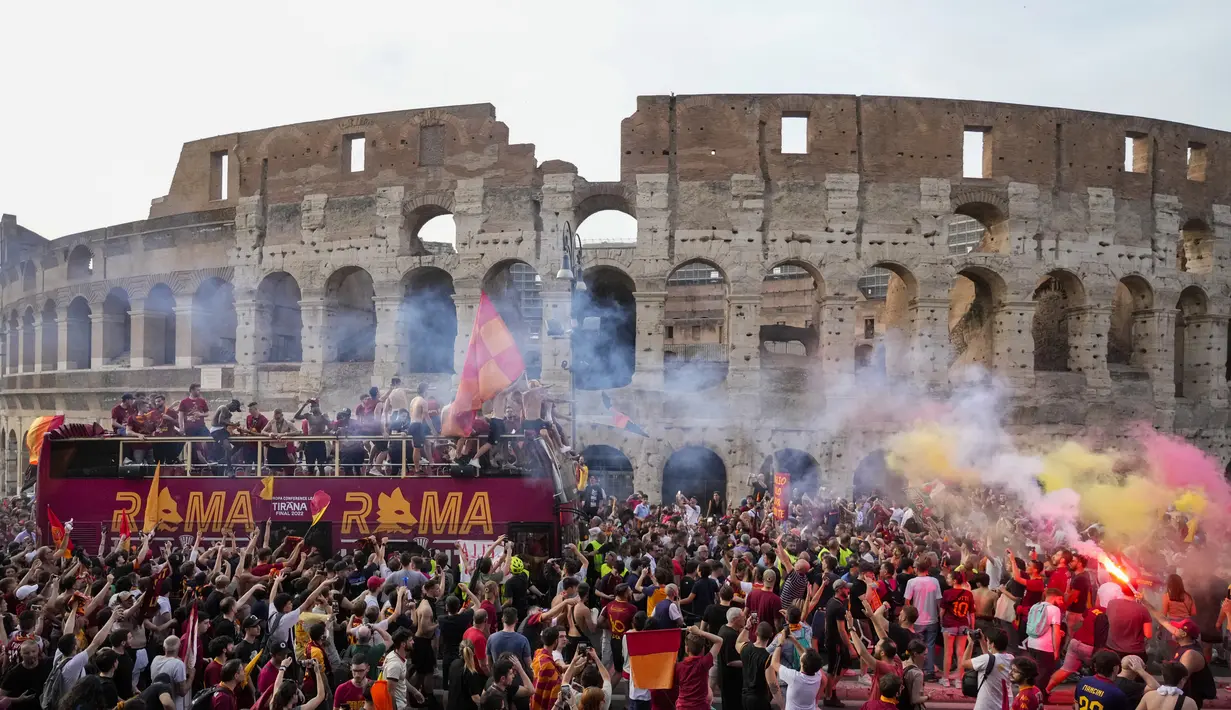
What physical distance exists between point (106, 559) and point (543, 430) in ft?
21.2

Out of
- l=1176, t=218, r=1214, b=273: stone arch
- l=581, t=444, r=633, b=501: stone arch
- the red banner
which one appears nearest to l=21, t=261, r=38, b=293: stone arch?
l=581, t=444, r=633, b=501: stone arch

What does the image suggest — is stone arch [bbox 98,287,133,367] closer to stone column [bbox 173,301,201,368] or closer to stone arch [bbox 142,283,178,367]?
stone arch [bbox 142,283,178,367]

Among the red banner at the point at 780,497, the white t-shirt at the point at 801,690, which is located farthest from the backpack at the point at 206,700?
the red banner at the point at 780,497

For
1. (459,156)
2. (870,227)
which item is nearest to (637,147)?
(459,156)

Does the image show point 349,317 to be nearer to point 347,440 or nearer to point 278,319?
point 278,319

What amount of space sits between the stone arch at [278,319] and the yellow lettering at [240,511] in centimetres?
1272

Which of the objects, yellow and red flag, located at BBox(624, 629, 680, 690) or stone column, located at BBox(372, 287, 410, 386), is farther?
stone column, located at BBox(372, 287, 410, 386)

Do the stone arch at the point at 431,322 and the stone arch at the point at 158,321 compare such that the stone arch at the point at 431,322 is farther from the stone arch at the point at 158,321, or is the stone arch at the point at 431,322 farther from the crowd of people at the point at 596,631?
the crowd of people at the point at 596,631

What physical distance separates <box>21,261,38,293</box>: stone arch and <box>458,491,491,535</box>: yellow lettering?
27257mm

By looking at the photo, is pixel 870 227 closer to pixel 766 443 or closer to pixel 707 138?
pixel 707 138

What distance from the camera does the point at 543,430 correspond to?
14812 millimetres

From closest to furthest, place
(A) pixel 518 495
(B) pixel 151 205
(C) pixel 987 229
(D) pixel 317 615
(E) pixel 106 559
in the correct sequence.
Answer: (D) pixel 317 615 → (E) pixel 106 559 → (A) pixel 518 495 → (C) pixel 987 229 → (B) pixel 151 205

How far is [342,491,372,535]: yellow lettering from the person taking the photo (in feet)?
47.0

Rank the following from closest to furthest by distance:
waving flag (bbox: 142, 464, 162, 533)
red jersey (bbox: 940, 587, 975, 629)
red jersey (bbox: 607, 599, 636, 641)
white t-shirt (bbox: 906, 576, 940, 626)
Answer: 1. red jersey (bbox: 607, 599, 636, 641)
2. white t-shirt (bbox: 906, 576, 940, 626)
3. red jersey (bbox: 940, 587, 975, 629)
4. waving flag (bbox: 142, 464, 162, 533)
